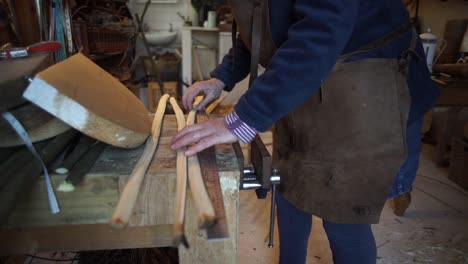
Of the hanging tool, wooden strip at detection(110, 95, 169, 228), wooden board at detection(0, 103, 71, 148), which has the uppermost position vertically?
the hanging tool

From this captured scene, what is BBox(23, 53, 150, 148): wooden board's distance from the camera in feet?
1.58

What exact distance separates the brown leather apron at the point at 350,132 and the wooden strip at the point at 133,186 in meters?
0.32

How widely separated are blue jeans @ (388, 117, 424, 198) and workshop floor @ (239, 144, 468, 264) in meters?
0.75

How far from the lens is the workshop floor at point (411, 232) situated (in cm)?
153

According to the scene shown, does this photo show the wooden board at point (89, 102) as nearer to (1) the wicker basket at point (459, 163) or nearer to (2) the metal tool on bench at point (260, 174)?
(2) the metal tool on bench at point (260, 174)

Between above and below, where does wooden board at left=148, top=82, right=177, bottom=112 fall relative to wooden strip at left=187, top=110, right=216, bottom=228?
below

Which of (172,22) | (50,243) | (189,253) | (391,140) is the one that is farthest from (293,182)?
(172,22)

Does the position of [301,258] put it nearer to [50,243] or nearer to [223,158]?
[223,158]

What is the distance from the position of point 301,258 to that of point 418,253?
0.81 meters

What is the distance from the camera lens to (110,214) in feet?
1.86

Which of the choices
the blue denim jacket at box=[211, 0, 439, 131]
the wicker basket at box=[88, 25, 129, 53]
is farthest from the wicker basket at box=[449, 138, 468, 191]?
the wicker basket at box=[88, 25, 129, 53]

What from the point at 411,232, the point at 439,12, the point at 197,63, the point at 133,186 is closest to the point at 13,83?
the point at 133,186

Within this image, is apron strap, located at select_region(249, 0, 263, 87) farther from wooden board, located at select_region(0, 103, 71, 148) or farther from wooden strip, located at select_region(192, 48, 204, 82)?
wooden strip, located at select_region(192, 48, 204, 82)

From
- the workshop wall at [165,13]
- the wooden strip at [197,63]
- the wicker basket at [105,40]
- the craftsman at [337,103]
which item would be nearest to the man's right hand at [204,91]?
the craftsman at [337,103]
